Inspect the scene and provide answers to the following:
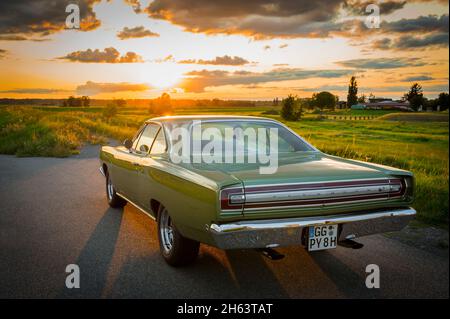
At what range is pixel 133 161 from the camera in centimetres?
552

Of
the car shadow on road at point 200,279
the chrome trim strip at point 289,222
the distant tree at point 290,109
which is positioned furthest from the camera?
the distant tree at point 290,109

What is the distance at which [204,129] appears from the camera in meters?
5.01

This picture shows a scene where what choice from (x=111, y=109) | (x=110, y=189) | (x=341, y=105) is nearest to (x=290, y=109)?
(x=111, y=109)

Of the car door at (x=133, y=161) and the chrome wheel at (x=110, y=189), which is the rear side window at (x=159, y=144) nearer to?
the car door at (x=133, y=161)

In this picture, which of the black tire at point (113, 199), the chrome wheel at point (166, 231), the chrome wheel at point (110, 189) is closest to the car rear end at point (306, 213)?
the chrome wheel at point (166, 231)

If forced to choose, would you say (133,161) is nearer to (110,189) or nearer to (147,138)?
(147,138)

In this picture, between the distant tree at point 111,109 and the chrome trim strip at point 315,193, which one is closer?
the chrome trim strip at point 315,193

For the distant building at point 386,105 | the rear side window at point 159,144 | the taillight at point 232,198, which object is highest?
the distant building at point 386,105

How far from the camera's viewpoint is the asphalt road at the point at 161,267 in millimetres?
3693

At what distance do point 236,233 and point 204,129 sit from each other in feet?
6.28

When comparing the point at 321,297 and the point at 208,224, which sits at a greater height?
the point at 208,224
